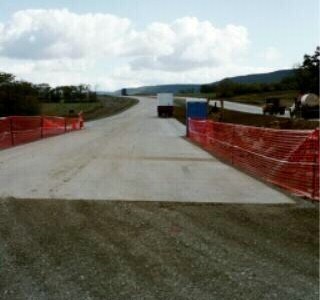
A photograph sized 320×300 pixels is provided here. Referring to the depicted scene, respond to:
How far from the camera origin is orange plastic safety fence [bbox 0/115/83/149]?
25.0 meters

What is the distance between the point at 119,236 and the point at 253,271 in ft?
6.20

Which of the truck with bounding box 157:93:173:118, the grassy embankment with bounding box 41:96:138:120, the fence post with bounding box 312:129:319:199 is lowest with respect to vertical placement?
the grassy embankment with bounding box 41:96:138:120

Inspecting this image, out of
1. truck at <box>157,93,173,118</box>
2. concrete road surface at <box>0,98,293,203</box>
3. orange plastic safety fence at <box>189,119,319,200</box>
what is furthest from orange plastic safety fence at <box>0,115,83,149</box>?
truck at <box>157,93,173,118</box>

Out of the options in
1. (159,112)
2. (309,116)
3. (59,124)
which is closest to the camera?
(59,124)

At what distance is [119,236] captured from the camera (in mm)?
7309

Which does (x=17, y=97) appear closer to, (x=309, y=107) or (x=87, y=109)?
(x=87, y=109)

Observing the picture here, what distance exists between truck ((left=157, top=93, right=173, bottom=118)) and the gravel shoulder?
6064 centimetres

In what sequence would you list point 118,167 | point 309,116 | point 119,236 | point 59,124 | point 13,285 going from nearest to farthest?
point 13,285
point 119,236
point 118,167
point 59,124
point 309,116

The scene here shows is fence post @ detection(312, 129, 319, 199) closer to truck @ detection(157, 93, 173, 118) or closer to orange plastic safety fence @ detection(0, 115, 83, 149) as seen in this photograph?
orange plastic safety fence @ detection(0, 115, 83, 149)

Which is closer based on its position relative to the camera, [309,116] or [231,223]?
[231,223]

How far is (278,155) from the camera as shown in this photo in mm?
12992

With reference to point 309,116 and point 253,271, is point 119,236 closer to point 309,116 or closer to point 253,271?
point 253,271

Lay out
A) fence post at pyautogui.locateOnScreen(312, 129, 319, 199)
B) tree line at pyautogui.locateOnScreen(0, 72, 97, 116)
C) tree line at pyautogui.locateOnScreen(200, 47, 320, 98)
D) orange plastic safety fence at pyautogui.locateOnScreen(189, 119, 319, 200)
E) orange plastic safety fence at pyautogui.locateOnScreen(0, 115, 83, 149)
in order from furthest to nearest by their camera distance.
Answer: tree line at pyautogui.locateOnScreen(200, 47, 320, 98), tree line at pyautogui.locateOnScreen(0, 72, 97, 116), orange plastic safety fence at pyautogui.locateOnScreen(0, 115, 83, 149), orange plastic safety fence at pyautogui.locateOnScreen(189, 119, 319, 200), fence post at pyautogui.locateOnScreen(312, 129, 319, 199)

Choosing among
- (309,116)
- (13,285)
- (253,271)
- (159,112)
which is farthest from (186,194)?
(159,112)
